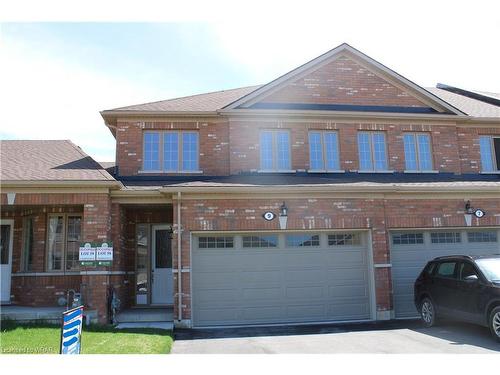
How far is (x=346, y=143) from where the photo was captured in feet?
49.0

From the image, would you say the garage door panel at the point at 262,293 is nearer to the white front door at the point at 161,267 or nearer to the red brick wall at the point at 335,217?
the red brick wall at the point at 335,217

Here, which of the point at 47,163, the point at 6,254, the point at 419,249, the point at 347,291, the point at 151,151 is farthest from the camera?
the point at 151,151

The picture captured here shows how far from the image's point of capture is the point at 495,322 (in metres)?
9.16

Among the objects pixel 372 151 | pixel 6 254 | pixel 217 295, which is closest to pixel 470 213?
pixel 372 151

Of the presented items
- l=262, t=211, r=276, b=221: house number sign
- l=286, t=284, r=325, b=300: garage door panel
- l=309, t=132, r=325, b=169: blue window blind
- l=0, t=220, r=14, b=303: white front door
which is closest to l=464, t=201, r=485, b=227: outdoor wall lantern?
l=309, t=132, r=325, b=169: blue window blind

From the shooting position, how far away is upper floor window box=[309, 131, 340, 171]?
48.3 ft

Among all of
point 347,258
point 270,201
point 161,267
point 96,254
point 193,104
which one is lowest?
point 161,267

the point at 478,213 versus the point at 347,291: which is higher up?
the point at 478,213

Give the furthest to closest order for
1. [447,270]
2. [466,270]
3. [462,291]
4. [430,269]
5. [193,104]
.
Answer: [193,104], [430,269], [447,270], [466,270], [462,291]

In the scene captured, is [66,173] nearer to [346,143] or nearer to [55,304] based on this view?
[55,304]

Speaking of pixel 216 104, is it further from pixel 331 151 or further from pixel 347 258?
pixel 347 258

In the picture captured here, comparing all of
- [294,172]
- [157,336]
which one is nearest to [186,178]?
[294,172]

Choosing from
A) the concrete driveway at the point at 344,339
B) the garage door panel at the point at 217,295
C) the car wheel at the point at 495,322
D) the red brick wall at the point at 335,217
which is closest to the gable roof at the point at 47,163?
the red brick wall at the point at 335,217

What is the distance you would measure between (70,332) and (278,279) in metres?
7.07
